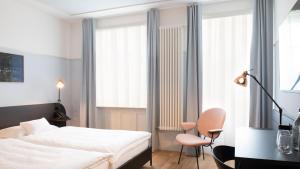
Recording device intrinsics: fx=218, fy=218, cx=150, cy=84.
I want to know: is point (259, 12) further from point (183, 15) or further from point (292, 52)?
point (292, 52)

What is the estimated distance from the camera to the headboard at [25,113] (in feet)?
12.2

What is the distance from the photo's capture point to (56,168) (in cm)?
192

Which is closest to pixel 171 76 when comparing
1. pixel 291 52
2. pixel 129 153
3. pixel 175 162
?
pixel 175 162

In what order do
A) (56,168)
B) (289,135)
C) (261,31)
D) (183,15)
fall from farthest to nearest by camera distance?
(183,15), (261,31), (56,168), (289,135)

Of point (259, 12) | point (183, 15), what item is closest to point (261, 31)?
point (259, 12)

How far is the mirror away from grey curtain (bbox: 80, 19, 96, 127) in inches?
148

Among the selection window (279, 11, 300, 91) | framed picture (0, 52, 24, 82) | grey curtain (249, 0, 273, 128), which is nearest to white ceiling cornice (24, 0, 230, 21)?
grey curtain (249, 0, 273, 128)

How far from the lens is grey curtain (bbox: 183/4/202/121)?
161 inches

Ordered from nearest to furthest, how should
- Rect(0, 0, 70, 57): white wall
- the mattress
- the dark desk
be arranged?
the dark desk → the mattress → Rect(0, 0, 70, 57): white wall

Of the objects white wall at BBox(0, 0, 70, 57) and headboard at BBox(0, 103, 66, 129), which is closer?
headboard at BBox(0, 103, 66, 129)

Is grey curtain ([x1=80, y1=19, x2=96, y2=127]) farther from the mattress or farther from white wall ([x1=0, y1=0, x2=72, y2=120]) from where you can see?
the mattress

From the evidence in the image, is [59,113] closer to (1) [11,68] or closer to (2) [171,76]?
(1) [11,68]

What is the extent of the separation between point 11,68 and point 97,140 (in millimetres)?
2277

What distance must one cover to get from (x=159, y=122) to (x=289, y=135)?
3117 mm
